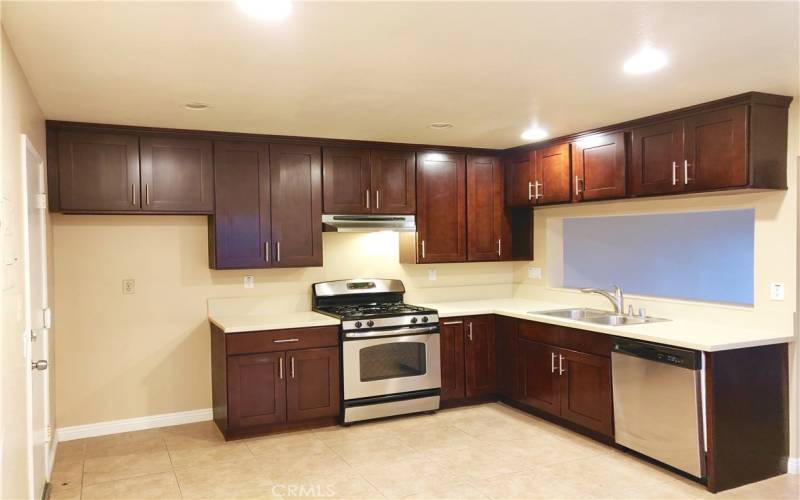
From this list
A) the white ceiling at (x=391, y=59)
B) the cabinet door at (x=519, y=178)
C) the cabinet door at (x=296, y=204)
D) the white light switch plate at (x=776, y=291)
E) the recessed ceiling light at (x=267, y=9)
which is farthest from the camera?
the cabinet door at (x=519, y=178)

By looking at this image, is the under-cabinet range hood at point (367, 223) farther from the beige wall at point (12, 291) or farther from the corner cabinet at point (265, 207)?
the beige wall at point (12, 291)

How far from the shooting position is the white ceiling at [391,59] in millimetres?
2238

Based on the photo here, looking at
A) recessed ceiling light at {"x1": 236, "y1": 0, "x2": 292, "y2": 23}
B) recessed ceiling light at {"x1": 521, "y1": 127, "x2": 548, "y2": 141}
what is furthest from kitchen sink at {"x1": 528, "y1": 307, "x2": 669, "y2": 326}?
recessed ceiling light at {"x1": 236, "y1": 0, "x2": 292, "y2": 23}

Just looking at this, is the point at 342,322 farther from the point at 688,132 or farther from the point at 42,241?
the point at 688,132

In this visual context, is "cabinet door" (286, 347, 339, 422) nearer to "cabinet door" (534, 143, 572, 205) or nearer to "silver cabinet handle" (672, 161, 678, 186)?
"cabinet door" (534, 143, 572, 205)

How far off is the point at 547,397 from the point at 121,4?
3.79m

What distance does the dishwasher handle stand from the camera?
3318mm

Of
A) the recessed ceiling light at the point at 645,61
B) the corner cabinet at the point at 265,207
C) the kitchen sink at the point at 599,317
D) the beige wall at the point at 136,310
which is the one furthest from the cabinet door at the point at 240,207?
the recessed ceiling light at the point at 645,61

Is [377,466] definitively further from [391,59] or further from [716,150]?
[716,150]

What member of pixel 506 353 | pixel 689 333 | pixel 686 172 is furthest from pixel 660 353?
pixel 506 353

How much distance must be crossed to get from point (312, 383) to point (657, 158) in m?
2.93

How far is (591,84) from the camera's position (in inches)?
127

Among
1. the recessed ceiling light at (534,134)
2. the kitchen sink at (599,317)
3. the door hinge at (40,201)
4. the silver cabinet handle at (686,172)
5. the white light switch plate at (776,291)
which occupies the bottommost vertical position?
the kitchen sink at (599,317)

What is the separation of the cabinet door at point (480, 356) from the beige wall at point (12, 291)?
129 inches
